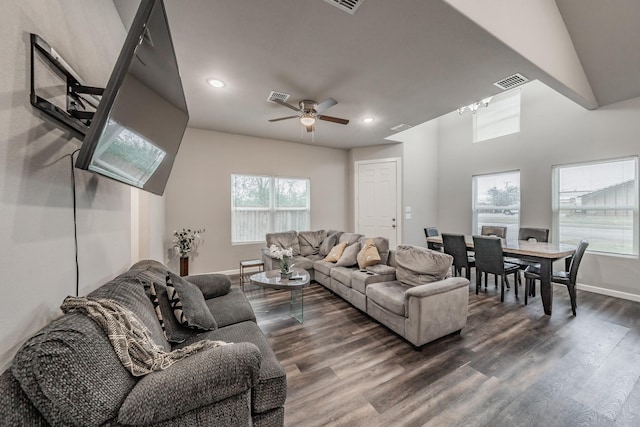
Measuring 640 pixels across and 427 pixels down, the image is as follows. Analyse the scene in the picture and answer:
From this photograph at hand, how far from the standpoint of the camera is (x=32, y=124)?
0.99m

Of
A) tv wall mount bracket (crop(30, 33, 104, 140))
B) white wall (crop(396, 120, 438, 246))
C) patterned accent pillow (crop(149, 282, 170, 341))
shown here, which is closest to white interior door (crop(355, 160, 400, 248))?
white wall (crop(396, 120, 438, 246))

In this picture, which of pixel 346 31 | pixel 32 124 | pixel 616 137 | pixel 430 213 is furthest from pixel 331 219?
pixel 32 124

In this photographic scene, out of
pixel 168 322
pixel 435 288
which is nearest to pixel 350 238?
pixel 435 288

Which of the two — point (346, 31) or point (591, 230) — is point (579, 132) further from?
point (346, 31)

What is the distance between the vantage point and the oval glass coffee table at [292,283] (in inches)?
109

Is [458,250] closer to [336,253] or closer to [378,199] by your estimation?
[336,253]

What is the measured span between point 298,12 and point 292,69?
2.49ft

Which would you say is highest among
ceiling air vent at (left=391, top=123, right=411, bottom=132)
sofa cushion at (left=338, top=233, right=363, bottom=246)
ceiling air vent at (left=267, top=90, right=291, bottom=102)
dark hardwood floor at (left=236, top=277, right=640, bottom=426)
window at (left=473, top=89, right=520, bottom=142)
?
window at (left=473, top=89, right=520, bottom=142)

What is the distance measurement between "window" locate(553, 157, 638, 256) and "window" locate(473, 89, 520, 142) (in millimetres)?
1193

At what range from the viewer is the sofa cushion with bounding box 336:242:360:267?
3.65m

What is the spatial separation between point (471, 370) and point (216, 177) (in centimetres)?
481

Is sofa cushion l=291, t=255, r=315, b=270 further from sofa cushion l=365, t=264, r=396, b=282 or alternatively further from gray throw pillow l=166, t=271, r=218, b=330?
gray throw pillow l=166, t=271, r=218, b=330

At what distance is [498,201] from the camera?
16.8 feet

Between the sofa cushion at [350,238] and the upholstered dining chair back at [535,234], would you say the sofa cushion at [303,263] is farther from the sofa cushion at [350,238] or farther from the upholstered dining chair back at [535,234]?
the upholstered dining chair back at [535,234]
